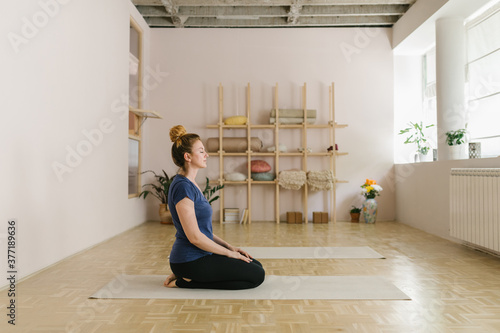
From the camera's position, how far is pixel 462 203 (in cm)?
424

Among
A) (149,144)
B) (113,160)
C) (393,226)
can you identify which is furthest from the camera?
(149,144)

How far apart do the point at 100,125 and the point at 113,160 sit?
0.53m

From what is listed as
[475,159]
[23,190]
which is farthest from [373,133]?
[23,190]

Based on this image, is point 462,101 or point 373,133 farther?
point 373,133

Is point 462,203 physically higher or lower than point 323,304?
higher

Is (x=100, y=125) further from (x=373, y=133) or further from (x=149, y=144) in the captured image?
(x=373, y=133)

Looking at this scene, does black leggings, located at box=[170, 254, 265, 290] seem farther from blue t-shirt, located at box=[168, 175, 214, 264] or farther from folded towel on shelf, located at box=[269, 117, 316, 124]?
folded towel on shelf, located at box=[269, 117, 316, 124]

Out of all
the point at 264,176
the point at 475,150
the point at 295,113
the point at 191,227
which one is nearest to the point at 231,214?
the point at 264,176

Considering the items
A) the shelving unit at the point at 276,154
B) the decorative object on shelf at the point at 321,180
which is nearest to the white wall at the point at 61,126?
the shelving unit at the point at 276,154

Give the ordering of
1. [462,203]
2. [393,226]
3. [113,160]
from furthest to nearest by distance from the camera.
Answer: [393,226]
[113,160]
[462,203]

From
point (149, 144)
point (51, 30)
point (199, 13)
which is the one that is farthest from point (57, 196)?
point (199, 13)

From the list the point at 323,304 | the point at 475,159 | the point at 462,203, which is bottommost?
the point at 323,304

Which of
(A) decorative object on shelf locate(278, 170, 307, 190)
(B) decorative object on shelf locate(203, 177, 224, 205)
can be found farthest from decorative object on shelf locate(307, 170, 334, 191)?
(B) decorative object on shelf locate(203, 177, 224, 205)

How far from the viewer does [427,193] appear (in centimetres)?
546
